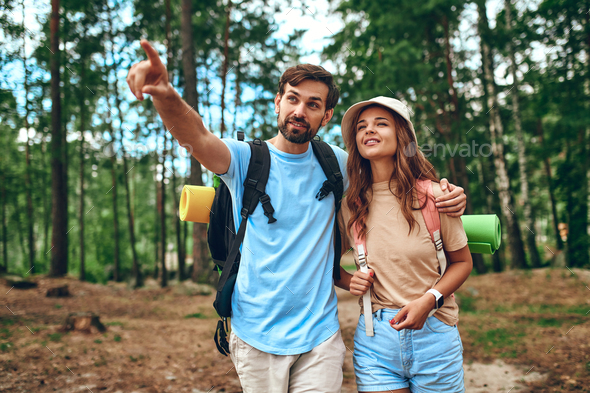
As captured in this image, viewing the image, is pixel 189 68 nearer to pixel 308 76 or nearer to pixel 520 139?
pixel 308 76

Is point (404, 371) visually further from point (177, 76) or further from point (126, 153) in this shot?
point (126, 153)

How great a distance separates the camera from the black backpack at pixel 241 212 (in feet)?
7.30

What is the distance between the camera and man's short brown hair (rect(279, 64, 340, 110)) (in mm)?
2383

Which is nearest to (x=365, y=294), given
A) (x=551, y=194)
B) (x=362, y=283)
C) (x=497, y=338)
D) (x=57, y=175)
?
(x=362, y=283)

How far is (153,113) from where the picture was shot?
51.7 feet

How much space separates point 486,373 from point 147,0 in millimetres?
14457

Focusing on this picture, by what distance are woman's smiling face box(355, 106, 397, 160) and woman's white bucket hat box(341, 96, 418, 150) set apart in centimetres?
7

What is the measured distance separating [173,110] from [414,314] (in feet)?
5.21

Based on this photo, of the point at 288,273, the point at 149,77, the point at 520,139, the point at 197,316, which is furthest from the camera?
the point at 520,139

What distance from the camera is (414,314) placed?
1.94 meters

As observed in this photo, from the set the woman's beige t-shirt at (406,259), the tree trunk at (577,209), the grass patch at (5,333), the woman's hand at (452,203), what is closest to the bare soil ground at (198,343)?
the grass patch at (5,333)

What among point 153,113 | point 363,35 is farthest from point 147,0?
point 363,35

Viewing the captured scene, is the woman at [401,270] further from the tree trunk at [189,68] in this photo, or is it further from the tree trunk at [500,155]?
the tree trunk at [500,155]

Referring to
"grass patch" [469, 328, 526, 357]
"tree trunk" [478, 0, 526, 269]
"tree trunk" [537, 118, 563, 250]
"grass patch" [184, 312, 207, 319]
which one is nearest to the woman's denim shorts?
"grass patch" [469, 328, 526, 357]
